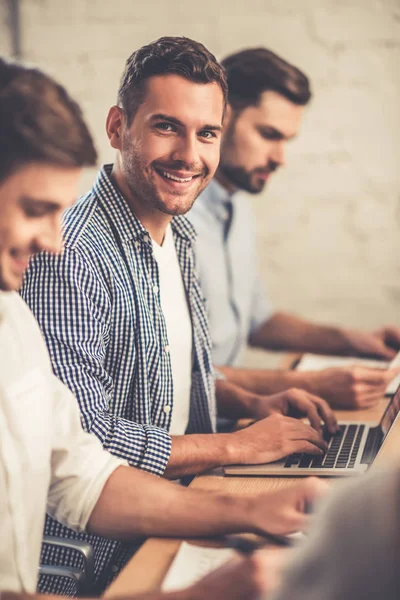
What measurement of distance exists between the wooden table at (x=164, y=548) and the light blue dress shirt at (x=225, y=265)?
2.68 ft

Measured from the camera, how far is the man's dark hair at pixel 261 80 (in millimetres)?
2172

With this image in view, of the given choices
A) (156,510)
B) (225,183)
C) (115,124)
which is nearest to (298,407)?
(156,510)

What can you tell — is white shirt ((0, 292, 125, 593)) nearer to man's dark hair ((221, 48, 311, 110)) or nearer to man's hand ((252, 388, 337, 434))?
man's hand ((252, 388, 337, 434))

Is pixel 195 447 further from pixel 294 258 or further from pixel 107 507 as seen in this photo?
pixel 294 258

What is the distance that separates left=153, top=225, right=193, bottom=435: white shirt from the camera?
59.2 inches

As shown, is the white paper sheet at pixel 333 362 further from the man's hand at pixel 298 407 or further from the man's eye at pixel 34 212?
the man's eye at pixel 34 212

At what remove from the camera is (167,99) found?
137 cm

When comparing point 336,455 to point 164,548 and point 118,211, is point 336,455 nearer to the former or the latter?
point 164,548

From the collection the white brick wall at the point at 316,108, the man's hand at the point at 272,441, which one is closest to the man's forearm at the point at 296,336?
the white brick wall at the point at 316,108

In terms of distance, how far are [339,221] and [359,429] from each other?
1.50 m

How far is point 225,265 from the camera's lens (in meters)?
2.16

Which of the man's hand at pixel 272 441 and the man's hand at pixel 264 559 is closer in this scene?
the man's hand at pixel 264 559

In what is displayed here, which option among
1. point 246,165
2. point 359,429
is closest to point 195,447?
point 359,429

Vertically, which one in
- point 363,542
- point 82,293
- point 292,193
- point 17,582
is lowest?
point 292,193
